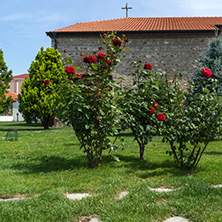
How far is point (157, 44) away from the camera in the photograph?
15797mm

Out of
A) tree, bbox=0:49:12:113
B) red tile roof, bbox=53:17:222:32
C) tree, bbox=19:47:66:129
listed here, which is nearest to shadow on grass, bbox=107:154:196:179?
tree, bbox=19:47:66:129

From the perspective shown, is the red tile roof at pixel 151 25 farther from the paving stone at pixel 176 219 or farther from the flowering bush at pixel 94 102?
the paving stone at pixel 176 219

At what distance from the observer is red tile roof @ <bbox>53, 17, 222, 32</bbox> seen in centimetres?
1585

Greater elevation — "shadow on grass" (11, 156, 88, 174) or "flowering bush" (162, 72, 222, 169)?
"flowering bush" (162, 72, 222, 169)

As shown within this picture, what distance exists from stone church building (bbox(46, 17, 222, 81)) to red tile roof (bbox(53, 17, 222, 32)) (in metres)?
0.06

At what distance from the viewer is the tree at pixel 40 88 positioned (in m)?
13.2

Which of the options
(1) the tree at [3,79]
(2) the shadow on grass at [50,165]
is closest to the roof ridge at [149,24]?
(1) the tree at [3,79]

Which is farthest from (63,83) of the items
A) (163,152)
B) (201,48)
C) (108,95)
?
(201,48)

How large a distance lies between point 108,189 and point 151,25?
1536cm

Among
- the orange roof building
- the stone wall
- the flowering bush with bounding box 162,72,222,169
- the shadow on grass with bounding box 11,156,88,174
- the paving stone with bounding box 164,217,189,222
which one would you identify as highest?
the orange roof building

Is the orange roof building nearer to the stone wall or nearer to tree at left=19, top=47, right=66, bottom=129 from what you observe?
the stone wall

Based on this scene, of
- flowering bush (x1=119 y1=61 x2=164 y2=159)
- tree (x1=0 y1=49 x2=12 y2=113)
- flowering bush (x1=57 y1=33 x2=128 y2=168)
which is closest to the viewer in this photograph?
flowering bush (x1=57 y1=33 x2=128 y2=168)

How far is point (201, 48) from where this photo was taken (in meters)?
15.7

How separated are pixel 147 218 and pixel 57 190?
1379mm
